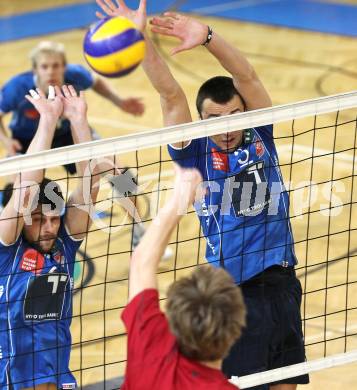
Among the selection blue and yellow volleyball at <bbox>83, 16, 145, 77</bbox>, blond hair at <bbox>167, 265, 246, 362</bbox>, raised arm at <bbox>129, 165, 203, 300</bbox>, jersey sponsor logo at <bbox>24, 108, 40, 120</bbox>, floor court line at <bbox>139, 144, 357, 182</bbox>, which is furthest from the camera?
floor court line at <bbox>139, 144, 357, 182</bbox>

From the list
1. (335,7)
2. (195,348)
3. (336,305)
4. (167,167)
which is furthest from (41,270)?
(335,7)

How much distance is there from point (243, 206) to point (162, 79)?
0.85 metres

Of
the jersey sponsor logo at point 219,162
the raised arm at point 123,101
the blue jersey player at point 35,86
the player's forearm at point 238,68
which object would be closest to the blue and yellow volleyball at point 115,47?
the player's forearm at point 238,68

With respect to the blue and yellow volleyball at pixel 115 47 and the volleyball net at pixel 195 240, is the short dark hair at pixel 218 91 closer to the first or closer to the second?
the volleyball net at pixel 195 240

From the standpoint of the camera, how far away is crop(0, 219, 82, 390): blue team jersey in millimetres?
5000

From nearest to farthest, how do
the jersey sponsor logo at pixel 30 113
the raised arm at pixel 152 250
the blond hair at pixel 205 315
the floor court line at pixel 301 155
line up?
the blond hair at pixel 205 315 → the raised arm at pixel 152 250 → the jersey sponsor logo at pixel 30 113 → the floor court line at pixel 301 155

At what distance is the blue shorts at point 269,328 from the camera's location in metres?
5.04

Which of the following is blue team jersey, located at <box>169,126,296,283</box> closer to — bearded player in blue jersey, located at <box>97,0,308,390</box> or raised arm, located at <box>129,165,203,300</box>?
bearded player in blue jersey, located at <box>97,0,308,390</box>

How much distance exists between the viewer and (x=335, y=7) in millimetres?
15969

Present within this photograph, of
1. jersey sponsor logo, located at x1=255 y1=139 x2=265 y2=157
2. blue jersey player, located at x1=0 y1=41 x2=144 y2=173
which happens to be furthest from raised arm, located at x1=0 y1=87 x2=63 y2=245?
blue jersey player, located at x1=0 y1=41 x2=144 y2=173

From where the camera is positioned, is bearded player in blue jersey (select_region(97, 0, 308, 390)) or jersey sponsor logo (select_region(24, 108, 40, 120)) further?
jersey sponsor logo (select_region(24, 108, 40, 120))

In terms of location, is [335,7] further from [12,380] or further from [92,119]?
[12,380]

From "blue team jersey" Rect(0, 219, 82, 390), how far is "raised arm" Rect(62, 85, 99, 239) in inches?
3.6

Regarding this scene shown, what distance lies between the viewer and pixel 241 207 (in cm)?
518
